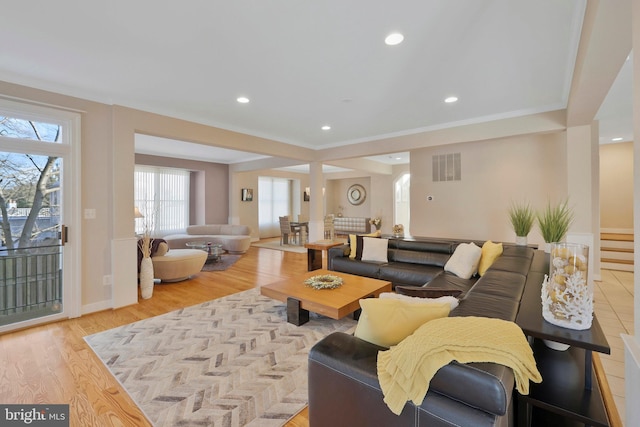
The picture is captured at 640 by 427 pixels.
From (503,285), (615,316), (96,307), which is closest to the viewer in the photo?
(503,285)

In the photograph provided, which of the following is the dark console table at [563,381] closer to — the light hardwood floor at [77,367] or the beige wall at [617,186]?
the light hardwood floor at [77,367]

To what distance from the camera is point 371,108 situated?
3.94 meters

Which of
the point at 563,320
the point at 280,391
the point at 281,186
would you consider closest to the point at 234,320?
the point at 280,391

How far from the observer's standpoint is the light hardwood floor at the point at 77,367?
5.87 ft

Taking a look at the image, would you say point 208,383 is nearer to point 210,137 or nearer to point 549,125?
point 210,137

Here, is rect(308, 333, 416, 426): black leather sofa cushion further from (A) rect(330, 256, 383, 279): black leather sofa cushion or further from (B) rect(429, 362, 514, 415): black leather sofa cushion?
(A) rect(330, 256, 383, 279): black leather sofa cushion

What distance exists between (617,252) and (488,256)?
13.6 feet

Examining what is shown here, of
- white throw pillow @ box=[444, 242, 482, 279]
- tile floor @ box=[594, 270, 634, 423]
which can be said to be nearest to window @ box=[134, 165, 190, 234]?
white throw pillow @ box=[444, 242, 482, 279]

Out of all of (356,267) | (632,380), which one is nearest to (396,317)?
(632,380)

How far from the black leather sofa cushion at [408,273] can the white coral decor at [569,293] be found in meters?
2.08

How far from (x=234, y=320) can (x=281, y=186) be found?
848 centimetres

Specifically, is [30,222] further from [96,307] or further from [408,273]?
[408,273]

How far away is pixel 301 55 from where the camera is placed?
8.38 ft

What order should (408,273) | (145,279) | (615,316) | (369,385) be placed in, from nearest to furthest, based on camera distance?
(369,385), (615,316), (408,273), (145,279)
